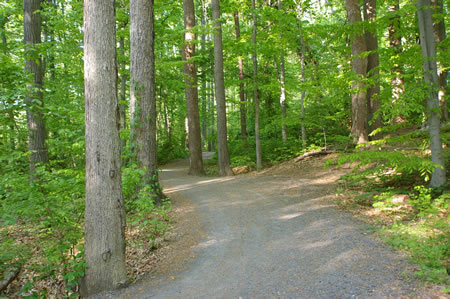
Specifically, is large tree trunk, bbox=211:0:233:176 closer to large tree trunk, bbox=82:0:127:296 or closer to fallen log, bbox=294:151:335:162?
fallen log, bbox=294:151:335:162

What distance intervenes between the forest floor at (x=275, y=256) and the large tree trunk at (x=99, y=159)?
1.48ft

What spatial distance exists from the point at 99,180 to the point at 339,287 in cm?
377

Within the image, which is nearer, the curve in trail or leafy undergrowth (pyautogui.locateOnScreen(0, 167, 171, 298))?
the curve in trail

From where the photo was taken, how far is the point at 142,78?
7.91m

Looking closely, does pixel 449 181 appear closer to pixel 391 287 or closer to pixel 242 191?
pixel 391 287

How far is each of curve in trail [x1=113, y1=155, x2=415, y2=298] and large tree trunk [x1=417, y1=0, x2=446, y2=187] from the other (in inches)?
97.1

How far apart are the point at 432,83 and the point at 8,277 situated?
9594 mm

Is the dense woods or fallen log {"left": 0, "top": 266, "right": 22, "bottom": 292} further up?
the dense woods

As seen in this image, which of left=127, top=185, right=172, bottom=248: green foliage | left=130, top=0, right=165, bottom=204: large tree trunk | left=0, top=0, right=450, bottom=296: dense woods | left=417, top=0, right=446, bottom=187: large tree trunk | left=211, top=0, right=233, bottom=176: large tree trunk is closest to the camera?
left=0, top=0, right=450, bottom=296: dense woods

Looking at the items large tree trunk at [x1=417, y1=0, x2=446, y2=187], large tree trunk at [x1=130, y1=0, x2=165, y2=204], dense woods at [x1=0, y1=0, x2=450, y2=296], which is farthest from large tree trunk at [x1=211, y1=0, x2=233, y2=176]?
large tree trunk at [x1=417, y1=0, x2=446, y2=187]

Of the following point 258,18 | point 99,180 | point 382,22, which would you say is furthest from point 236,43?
point 99,180

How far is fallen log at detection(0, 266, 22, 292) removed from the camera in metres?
4.91

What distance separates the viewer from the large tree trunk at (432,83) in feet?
21.3

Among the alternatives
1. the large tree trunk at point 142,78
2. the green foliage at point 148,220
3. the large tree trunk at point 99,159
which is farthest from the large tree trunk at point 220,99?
the large tree trunk at point 99,159
